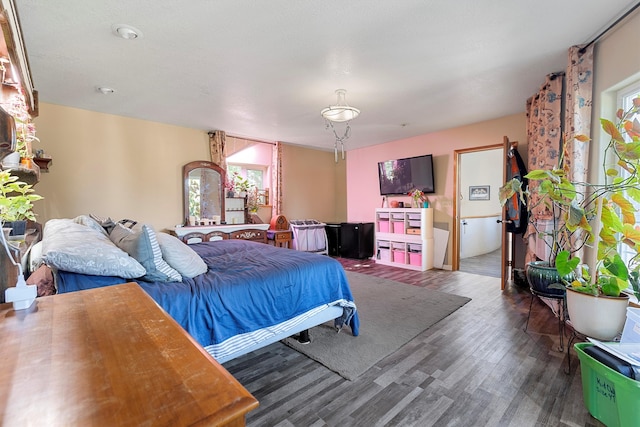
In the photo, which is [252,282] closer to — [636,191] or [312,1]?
[312,1]

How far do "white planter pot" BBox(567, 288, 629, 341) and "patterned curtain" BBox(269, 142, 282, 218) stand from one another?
15.6 ft

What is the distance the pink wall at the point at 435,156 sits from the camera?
439 cm

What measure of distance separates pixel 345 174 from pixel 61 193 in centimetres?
549

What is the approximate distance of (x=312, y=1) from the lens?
72.4 inches

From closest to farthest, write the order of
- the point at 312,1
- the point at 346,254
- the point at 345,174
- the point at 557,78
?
the point at 312,1 < the point at 557,78 < the point at 346,254 < the point at 345,174

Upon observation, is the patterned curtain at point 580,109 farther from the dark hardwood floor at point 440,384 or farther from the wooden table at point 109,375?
the wooden table at point 109,375

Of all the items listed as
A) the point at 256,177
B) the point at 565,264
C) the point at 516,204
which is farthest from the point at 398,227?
the point at 565,264

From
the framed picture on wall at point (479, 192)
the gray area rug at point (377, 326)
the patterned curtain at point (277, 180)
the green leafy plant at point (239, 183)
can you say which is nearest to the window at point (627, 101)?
the gray area rug at point (377, 326)

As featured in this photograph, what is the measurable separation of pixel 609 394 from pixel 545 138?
2.61 m

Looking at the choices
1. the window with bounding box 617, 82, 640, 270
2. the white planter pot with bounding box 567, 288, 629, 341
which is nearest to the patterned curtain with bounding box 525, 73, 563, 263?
the window with bounding box 617, 82, 640, 270

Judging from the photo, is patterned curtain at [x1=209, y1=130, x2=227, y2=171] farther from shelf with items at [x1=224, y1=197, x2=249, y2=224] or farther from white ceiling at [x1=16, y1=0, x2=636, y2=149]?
white ceiling at [x1=16, y1=0, x2=636, y2=149]

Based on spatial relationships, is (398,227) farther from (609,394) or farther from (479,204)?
(609,394)

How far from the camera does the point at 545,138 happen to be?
3.08 metres

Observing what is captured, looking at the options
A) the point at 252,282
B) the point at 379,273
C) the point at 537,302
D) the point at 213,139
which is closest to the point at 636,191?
the point at 537,302
